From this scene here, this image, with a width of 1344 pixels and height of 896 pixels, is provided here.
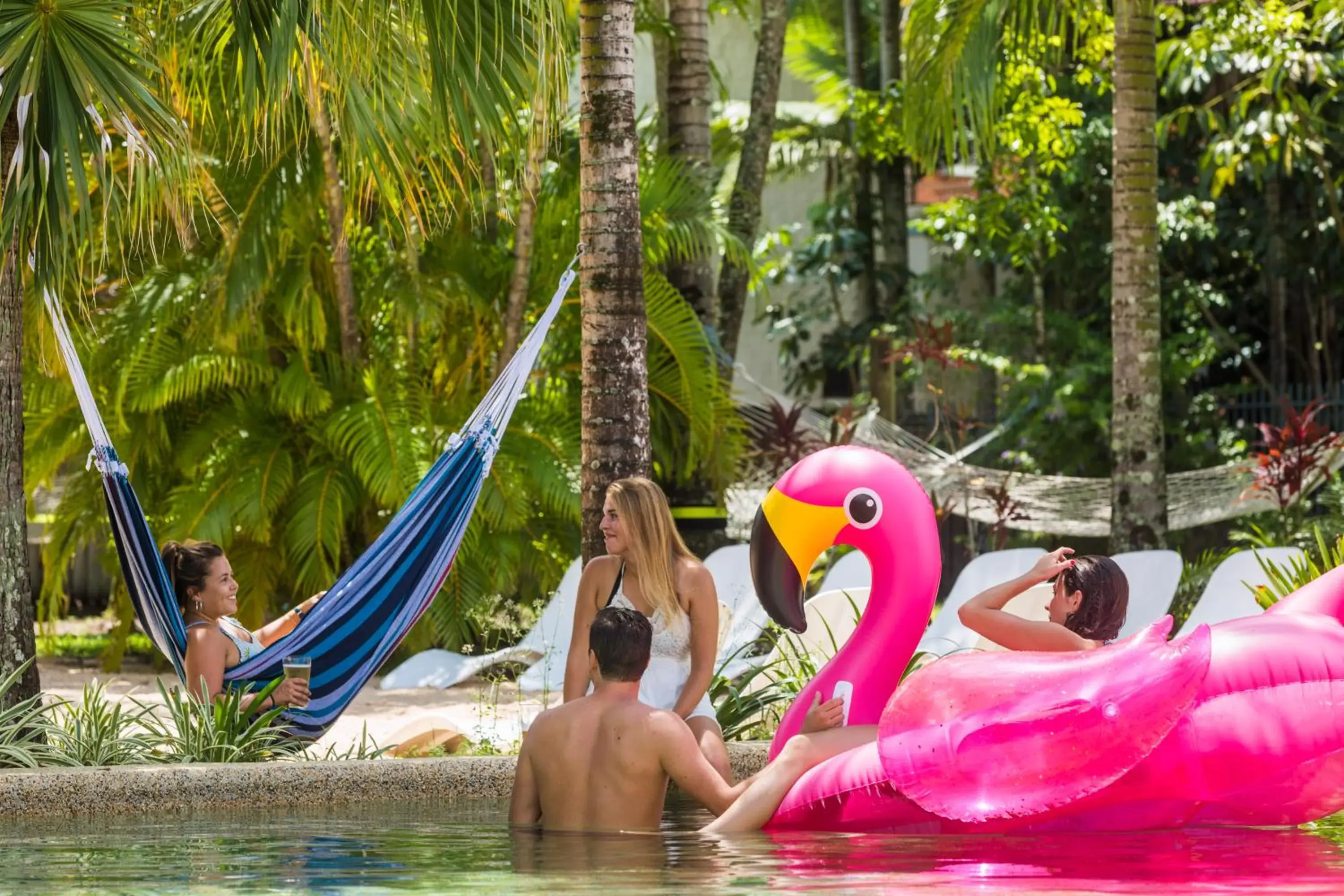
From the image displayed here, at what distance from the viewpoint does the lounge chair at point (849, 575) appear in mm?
9188

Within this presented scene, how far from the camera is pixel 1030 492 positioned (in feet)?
42.2

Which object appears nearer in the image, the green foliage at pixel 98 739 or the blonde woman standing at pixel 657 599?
the blonde woman standing at pixel 657 599

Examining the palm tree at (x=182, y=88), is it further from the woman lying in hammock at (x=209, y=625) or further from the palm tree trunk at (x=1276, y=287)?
the palm tree trunk at (x=1276, y=287)

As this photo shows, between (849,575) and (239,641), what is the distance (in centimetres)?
392

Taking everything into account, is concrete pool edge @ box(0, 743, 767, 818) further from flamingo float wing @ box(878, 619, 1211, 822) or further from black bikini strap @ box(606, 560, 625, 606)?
flamingo float wing @ box(878, 619, 1211, 822)

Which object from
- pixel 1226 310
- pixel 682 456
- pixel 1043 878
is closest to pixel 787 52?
pixel 1226 310

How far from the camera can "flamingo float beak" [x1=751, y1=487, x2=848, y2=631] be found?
5.24m

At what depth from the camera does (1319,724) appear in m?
4.59

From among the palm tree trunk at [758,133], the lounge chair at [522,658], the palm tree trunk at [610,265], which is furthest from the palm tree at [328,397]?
the palm tree trunk at [610,265]

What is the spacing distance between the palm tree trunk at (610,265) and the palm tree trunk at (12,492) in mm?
2108

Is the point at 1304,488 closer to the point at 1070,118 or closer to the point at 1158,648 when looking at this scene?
the point at 1070,118

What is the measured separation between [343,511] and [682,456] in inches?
81.0

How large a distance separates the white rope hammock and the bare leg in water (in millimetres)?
6854

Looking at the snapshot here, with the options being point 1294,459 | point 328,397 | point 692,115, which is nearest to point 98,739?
point 328,397
